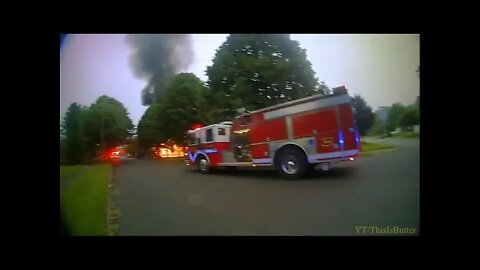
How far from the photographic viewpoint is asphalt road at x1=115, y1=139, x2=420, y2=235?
3291mm

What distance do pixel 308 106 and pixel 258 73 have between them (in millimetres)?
514

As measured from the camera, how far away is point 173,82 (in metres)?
3.37

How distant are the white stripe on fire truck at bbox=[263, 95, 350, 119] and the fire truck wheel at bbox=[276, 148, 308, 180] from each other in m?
0.32

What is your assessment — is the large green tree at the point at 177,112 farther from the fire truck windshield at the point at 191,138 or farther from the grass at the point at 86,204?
the grass at the point at 86,204

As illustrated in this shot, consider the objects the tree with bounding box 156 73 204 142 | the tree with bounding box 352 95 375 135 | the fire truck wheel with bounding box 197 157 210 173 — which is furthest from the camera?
the fire truck wheel with bounding box 197 157 210 173

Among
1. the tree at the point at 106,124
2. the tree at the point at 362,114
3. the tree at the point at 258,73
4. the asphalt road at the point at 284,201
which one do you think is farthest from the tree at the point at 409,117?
the tree at the point at 106,124

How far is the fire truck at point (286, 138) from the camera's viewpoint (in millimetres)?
3279

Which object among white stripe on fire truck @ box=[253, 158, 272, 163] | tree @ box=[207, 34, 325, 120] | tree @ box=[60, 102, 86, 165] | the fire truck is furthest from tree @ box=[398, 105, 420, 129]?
tree @ box=[60, 102, 86, 165]

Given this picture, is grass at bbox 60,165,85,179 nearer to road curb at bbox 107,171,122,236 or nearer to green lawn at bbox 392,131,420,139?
road curb at bbox 107,171,122,236
